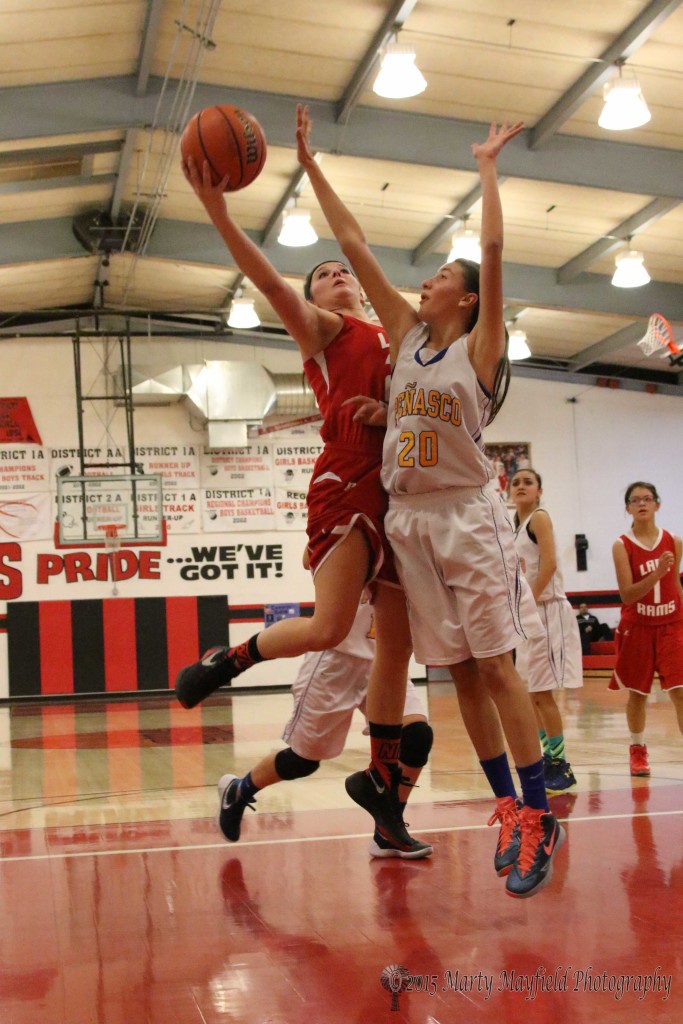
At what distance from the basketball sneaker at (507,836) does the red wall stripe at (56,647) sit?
1255 centimetres

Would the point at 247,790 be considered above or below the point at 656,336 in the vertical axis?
below

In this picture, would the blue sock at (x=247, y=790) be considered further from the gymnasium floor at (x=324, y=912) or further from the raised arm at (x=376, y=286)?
the raised arm at (x=376, y=286)

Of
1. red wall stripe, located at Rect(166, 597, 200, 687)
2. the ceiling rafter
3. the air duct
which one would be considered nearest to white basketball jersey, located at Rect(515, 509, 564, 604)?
the ceiling rafter

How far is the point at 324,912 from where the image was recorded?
314cm

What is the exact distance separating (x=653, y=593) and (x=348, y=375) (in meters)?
3.20

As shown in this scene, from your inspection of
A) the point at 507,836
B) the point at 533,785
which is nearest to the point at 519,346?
the point at 533,785

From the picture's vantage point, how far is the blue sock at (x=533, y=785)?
319cm

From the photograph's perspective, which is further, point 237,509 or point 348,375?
point 237,509

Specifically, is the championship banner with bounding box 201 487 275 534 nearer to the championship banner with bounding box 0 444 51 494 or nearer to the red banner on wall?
the championship banner with bounding box 0 444 51 494

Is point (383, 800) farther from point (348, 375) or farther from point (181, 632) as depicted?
point (181, 632)

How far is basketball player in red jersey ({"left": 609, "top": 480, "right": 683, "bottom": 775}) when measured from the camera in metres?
6.02

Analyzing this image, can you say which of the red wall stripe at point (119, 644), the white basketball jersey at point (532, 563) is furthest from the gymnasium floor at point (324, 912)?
the red wall stripe at point (119, 644)

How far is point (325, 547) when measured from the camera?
3457mm

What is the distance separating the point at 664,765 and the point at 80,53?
6866mm
